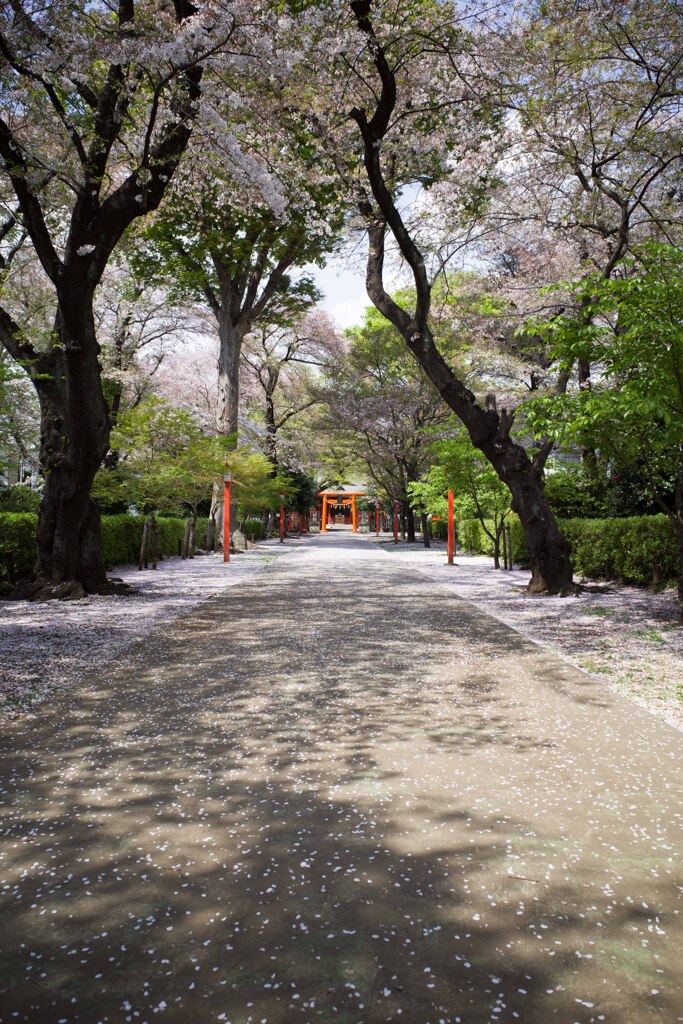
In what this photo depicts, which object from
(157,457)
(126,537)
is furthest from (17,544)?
(126,537)

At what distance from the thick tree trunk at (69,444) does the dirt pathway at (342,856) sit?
18.6 ft

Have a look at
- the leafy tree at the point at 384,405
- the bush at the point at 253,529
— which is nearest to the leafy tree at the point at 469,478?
the leafy tree at the point at 384,405

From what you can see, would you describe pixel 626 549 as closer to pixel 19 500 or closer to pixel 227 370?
pixel 19 500

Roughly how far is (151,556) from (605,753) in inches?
609

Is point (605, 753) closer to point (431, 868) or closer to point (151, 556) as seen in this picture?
point (431, 868)

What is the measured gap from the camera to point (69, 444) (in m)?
10.1

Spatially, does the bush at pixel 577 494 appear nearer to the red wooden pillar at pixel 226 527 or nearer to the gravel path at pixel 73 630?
the gravel path at pixel 73 630

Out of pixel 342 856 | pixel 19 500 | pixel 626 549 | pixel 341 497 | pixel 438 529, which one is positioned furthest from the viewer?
pixel 341 497

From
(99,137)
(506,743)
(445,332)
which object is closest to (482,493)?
(445,332)

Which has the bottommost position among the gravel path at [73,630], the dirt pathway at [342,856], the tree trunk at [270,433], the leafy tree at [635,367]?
the dirt pathway at [342,856]

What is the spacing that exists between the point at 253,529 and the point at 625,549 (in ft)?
75.9

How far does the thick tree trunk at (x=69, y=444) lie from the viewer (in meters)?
9.68

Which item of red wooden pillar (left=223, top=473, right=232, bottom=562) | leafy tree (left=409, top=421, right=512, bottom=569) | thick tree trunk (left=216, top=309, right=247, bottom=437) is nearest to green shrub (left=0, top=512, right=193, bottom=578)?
Result: red wooden pillar (left=223, top=473, right=232, bottom=562)

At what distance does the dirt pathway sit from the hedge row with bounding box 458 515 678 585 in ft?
21.3
